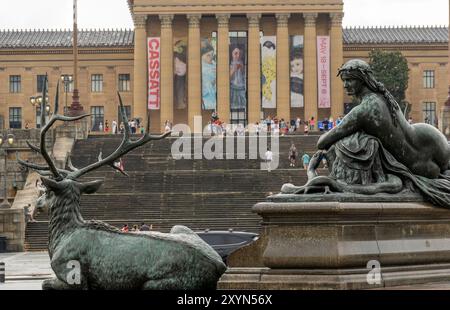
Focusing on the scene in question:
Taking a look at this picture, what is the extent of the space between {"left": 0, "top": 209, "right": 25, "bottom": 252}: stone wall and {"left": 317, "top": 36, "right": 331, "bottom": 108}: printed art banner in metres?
47.5

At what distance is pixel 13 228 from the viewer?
4684 cm

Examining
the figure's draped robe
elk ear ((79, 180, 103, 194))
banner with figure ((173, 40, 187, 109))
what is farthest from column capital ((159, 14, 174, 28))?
the figure's draped robe

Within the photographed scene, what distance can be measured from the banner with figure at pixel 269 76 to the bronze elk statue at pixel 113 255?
7989cm

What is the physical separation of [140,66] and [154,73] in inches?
82.6

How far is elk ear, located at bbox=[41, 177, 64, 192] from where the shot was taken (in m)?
13.5

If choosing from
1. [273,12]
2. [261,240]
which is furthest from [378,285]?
[273,12]

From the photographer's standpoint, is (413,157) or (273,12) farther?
(273,12)

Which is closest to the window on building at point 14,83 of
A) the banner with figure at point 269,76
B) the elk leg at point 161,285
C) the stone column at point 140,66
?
Answer: the stone column at point 140,66

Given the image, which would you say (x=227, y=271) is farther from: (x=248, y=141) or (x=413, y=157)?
(x=248, y=141)

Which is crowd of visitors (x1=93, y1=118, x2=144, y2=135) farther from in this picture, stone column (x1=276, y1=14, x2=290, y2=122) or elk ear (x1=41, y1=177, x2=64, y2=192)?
elk ear (x1=41, y1=177, x2=64, y2=192)

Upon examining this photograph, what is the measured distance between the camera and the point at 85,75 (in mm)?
99750

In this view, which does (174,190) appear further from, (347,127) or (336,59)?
(347,127)

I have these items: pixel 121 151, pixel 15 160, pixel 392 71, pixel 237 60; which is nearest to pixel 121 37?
pixel 237 60
